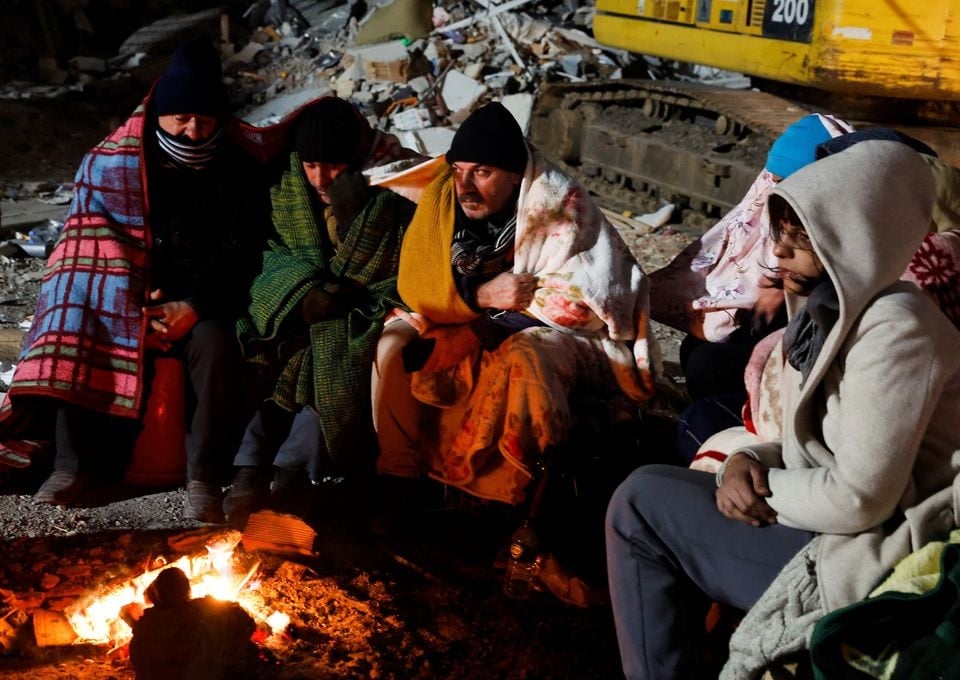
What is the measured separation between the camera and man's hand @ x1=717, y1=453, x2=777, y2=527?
2699mm

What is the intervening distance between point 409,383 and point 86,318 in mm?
1397

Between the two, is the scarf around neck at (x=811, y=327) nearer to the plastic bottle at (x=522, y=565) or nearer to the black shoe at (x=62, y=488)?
the plastic bottle at (x=522, y=565)

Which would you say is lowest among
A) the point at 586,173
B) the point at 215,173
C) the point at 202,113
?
the point at 586,173

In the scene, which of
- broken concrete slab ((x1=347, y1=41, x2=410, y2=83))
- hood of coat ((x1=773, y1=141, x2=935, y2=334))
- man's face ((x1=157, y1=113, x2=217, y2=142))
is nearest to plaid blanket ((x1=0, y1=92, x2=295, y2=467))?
man's face ((x1=157, y1=113, x2=217, y2=142))

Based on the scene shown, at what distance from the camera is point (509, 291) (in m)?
3.99

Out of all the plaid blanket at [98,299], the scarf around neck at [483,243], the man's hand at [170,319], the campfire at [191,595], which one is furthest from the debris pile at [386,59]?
the campfire at [191,595]

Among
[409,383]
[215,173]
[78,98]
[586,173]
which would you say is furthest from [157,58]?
[409,383]

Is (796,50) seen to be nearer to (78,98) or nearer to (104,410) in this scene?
(104,410)

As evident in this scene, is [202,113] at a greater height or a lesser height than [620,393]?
greater

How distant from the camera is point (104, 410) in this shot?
4.29m

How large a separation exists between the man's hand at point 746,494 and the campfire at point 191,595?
1611 millimetres

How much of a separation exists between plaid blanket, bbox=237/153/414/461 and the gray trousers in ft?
4.88

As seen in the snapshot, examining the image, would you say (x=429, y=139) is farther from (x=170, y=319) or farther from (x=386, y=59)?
(x=170, y=319)

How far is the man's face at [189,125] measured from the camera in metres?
4.30
